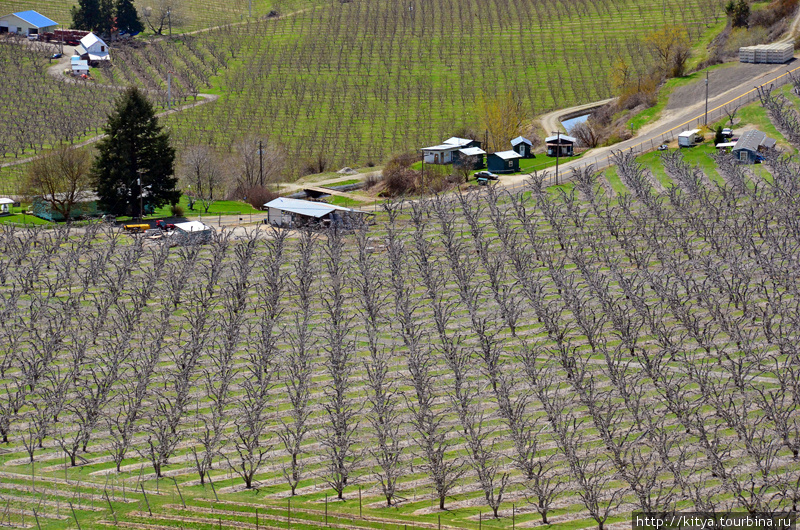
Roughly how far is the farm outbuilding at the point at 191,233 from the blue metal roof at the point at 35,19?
324 feet

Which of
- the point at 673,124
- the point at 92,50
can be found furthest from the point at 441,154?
the point at 92,50

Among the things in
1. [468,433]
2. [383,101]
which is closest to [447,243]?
[468,433]

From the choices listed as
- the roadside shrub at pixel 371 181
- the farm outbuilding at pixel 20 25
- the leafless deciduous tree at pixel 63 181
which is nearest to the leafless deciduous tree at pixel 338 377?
the leafless deciduous tree at pixel 63 181

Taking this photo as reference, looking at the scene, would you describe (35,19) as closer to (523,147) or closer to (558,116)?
(558,116)

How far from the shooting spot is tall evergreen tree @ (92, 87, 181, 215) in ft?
270

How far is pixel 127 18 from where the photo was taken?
163750 millimetres

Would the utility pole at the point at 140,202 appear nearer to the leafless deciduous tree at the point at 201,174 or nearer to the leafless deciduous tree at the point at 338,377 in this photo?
the leafless deciduous tree at the point at 201,174

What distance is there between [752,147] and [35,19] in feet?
388

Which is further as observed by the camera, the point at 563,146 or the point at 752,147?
the point at 563,146

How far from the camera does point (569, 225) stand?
74.9 metres

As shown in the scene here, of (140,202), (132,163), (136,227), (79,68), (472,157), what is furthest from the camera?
(79,68)

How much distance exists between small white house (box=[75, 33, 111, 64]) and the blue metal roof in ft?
39.5

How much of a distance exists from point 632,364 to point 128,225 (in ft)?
139

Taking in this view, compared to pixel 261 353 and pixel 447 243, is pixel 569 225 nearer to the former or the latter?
pixel 447 243
